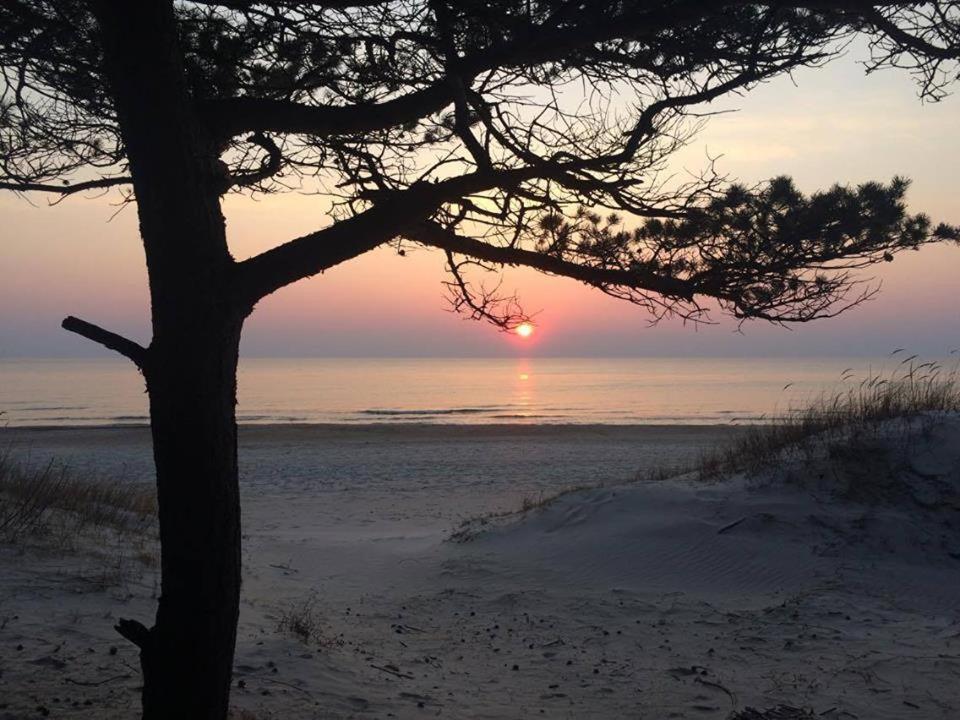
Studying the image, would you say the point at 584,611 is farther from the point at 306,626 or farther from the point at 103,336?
the point at 103,336

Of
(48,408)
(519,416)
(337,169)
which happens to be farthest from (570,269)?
(48,408)

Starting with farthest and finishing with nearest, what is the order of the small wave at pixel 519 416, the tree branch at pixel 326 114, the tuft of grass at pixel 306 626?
the small wave at pixel 519 416 → the tuft of grass at pixel 306 626 → the tree branch at pixel 326 114

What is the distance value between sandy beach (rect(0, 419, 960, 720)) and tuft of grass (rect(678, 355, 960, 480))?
1.67 ft

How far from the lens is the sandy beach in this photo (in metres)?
5.11

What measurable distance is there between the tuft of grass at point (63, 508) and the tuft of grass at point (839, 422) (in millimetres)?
6652

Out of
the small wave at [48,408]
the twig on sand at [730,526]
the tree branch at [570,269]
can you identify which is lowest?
the twig on sand at [730,526]

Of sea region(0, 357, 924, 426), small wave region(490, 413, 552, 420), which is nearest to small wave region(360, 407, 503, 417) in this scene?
sea region(0, 357, 924, 426)

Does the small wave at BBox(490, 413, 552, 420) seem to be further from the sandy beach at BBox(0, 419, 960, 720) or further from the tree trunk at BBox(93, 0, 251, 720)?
the tree trunk at BBox(93, 0, 251, 720)

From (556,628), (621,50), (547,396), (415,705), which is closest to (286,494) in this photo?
(556,628)

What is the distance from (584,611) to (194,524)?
444cm

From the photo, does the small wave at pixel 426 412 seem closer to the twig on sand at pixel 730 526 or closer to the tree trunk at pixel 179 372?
the twig on sand at pixel 730 526

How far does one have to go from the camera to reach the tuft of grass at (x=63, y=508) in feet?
25.8

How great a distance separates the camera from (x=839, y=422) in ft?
35.6

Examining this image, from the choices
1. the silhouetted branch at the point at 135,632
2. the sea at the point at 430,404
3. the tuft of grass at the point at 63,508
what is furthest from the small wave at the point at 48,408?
the silhouetted branch at the point at 135,632
